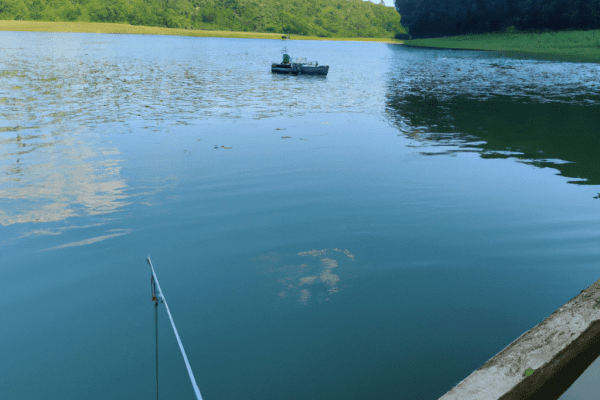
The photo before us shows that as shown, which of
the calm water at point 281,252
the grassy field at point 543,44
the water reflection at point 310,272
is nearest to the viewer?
the calm water at point 281,252

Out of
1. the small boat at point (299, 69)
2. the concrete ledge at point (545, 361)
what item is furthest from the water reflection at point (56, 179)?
the small boat at point (299, 69)

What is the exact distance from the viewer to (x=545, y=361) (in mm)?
3600

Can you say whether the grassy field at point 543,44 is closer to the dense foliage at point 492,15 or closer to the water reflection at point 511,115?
the dense foliage at point 492,15

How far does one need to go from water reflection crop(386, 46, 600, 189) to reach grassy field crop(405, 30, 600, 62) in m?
31.7

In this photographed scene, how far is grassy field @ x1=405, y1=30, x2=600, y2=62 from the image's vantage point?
6912 cm

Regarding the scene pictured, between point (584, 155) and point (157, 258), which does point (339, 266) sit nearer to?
point (157, 258)

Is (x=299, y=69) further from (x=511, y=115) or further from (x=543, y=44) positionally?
(x=543, y=44)

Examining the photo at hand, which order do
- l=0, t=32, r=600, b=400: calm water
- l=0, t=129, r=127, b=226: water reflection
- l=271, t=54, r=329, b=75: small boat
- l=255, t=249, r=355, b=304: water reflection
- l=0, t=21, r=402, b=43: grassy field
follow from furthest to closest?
1. l=0, t=21, r=402, b=43: grassy field
2. l=271, t=54, r=329, b=75: small boat
3. l=0, t=129, r=127, b=226: water reflection
4. l=255, t=249, r=355, b=304: water reflection
5. l=0, t=32, r=600, b=400: calm water

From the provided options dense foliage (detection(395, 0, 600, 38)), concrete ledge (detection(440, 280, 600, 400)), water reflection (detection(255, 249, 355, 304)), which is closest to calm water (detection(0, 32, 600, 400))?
water reflection (detection(255, 249, 355, 304))

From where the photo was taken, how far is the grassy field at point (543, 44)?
69125mm

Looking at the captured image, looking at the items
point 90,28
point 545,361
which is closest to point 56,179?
point 545,361

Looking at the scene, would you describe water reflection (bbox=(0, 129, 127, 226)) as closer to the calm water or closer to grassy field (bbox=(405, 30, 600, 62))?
the calm water

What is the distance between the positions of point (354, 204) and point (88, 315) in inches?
237

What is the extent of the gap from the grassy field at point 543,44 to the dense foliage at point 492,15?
3532 millimetres
